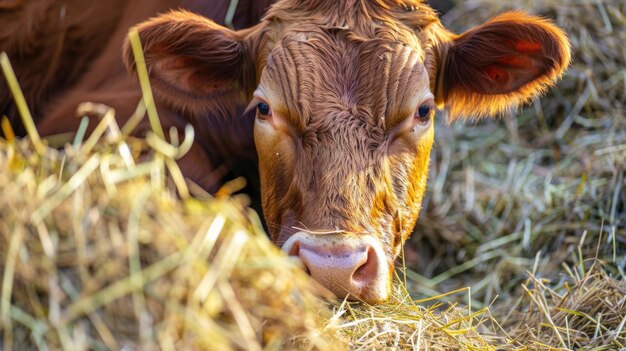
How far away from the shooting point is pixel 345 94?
4.20m

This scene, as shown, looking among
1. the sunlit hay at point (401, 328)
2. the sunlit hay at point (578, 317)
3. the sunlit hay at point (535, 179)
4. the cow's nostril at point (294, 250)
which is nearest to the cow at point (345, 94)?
the cow's nostril at point (294, 250)

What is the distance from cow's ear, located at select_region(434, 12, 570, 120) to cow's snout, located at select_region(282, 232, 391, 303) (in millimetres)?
1403

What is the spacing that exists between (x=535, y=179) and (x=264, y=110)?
2.69m

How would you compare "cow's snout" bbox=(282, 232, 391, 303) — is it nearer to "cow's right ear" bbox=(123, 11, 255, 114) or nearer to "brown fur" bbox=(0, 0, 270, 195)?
"cow's right ear" bbox=(123, 11, 255, 114)

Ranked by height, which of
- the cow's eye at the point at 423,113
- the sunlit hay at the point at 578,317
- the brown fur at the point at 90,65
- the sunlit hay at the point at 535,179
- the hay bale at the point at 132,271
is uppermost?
the hay bale at the point at 132,271

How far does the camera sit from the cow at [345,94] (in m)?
3.97

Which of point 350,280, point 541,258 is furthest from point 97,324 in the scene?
point 541,258

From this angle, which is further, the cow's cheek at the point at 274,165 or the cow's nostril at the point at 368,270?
the cow's cheek at the point at 274,165

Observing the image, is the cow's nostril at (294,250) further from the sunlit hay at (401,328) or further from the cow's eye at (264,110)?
the cow's eye at (264,110)

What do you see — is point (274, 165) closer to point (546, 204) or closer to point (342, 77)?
point (342, 77)

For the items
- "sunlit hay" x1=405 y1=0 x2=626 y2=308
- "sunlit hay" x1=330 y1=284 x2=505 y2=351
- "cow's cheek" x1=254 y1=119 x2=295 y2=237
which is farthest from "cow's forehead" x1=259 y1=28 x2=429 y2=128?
"sunlit hay" x1=405 y1=0 x2=626 y2=308

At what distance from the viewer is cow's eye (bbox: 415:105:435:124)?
4.46 m

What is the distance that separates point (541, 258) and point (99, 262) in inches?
144

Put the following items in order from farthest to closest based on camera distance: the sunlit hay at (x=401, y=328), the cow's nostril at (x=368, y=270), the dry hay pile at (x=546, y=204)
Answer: the dry hay pile at (x=546, y=204), the cow's nostril at (x=368, y=270), the sunlit hay at (x=401, y=328)
